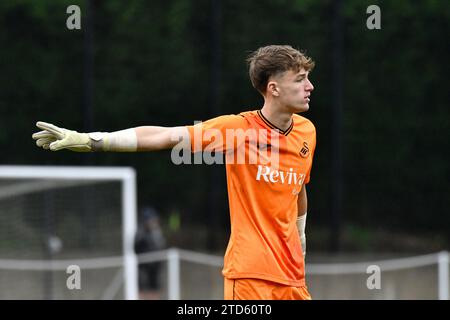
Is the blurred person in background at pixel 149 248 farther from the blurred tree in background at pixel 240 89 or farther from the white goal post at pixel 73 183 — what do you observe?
the blurred tree in background at pixel 240 89

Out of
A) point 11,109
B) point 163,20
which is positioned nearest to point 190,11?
point 163,20

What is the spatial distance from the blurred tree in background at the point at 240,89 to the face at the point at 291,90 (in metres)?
7.95

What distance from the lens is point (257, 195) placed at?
550cm

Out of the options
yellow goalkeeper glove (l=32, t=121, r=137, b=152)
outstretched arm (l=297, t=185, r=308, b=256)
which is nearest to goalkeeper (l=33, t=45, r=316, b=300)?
yellow goalkeeper glove (l=32, t=121, r=137, b=152)

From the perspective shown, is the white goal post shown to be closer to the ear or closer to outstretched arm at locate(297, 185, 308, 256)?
outstretched arm at locate(297, 185, 308, 256)

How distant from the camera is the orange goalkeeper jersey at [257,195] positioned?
5457 millimetres

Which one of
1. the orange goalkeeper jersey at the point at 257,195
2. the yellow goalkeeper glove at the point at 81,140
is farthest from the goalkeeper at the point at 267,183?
the yellow goalkeeper glove at the point at 81,140

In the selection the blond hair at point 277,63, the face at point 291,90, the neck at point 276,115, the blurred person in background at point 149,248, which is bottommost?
the blurred person in background at point 149,248

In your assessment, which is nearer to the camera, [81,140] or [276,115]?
[81,140]

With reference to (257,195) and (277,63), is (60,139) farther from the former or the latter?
(277,63)

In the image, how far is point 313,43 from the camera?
1366 centimetres

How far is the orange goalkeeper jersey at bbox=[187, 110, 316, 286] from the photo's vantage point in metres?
5.46

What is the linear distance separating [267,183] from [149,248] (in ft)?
23.5

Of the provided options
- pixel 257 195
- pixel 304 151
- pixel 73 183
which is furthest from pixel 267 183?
pixel 73 183
